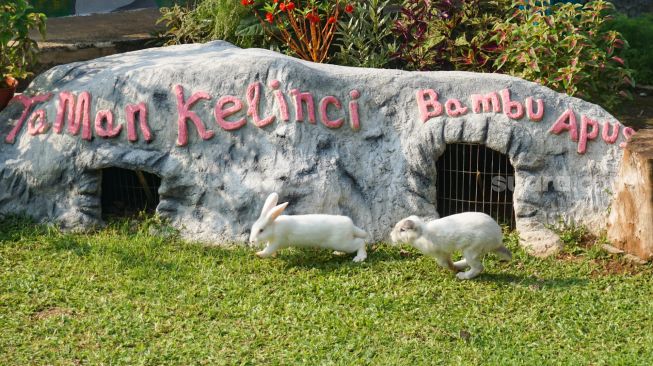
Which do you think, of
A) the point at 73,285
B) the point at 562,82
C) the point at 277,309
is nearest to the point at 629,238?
the point at 562,82

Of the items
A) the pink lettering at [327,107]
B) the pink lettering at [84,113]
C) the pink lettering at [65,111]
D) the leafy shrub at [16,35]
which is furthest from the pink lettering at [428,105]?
the leafy shrub at [16,35]

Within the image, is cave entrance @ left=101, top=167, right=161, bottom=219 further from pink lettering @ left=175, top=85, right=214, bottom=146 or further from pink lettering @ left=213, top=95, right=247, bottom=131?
pink lettering @ left=213, top=95, right=247, bottom=131

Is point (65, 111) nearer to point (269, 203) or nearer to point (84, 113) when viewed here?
point (84, 113)

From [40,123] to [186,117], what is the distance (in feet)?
4.34

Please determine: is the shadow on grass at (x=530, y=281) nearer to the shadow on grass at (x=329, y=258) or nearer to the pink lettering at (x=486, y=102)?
the shadow on grass at (x=329, y=258)

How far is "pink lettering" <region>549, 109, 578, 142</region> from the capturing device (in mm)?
7621

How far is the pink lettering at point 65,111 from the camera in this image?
314 inches

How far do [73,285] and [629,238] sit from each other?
4.13 meters

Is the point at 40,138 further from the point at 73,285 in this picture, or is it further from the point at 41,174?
the point at 73,285

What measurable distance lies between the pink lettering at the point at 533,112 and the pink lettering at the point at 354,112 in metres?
1.38

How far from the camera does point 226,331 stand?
19.9 feet

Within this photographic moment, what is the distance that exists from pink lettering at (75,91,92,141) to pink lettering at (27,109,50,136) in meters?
0.31

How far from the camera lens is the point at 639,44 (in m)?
12.1

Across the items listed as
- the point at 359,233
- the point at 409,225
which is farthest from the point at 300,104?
the point at 409,225
